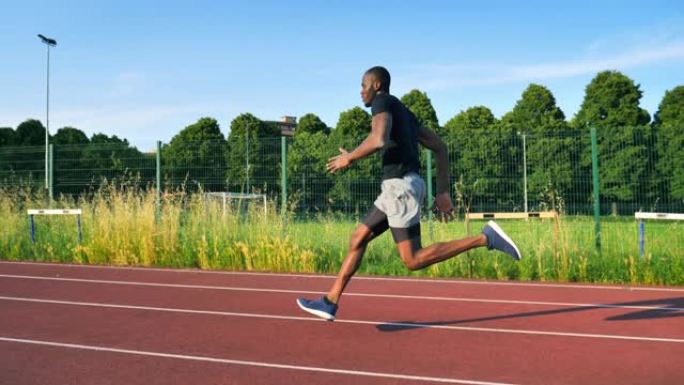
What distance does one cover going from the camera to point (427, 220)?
1246cm

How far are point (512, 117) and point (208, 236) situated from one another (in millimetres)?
32209

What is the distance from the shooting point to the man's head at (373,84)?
5.27 meters

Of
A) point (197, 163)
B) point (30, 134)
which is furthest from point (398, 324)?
point (30, 134)

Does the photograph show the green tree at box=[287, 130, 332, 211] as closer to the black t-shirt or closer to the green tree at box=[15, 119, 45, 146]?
the black t-shirt

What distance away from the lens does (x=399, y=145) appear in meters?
5.22

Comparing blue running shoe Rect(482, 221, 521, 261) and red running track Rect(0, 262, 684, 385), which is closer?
red running track Rect(0, 262, 684, 385)

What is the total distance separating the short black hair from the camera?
5285 millimetres

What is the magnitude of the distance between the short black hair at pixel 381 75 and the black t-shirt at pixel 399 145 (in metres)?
0.11

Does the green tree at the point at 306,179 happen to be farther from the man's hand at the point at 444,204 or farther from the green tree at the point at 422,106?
the green tree at the point at 422,106

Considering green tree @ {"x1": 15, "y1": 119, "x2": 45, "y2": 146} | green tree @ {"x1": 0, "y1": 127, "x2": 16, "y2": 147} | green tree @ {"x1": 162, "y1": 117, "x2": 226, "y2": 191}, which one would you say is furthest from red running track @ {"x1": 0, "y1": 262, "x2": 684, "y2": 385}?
green tree @ {"x1": 15, "y1": 119, "x2": 45, "y2": 146}

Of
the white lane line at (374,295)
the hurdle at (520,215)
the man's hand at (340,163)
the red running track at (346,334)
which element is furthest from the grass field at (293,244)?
the man's hand at (340,163)

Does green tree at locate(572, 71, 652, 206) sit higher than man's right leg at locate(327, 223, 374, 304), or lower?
higher

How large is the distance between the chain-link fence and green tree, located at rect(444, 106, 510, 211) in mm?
26

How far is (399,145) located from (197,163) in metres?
10.7
